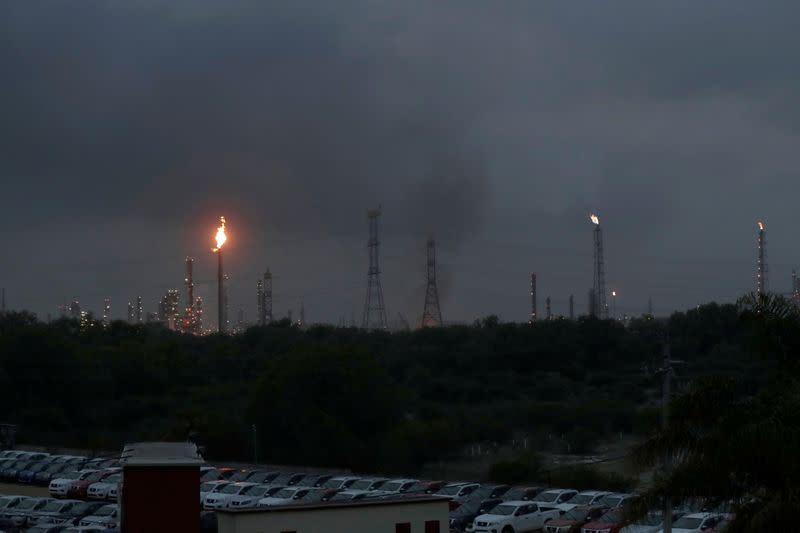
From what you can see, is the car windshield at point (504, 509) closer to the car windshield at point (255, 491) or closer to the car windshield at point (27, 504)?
the car windshield at point (255, 491)

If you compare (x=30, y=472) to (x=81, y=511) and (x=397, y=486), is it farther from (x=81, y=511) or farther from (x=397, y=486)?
(x=397, y=486)

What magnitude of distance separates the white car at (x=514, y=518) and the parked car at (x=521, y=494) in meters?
1.86

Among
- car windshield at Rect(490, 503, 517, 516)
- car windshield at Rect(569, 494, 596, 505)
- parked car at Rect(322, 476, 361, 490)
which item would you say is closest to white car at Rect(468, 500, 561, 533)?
car windshield at Rect(490, 503, 517, 516)

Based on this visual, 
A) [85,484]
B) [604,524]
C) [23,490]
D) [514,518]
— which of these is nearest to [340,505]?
[604,524]

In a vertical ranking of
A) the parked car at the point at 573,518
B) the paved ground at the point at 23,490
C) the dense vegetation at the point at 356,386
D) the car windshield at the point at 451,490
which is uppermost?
the dense vegetation at the point at 356,386

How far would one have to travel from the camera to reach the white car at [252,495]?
30266 millimetres

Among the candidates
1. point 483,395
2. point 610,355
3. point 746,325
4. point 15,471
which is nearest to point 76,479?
point 15,471

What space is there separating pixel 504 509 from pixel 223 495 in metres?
8.28

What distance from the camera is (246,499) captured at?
1204 inches

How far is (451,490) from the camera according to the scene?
32.3 m

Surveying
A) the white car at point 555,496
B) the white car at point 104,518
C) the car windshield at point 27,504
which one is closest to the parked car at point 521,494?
the white car at point 555,496

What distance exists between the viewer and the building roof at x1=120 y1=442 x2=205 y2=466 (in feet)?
51.2

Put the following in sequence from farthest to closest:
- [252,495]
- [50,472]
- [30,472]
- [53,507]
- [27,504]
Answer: [30,472] → [50,472] → [252,495] → [27,504] → [53,507]

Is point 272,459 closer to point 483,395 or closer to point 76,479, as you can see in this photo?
point 76,479
